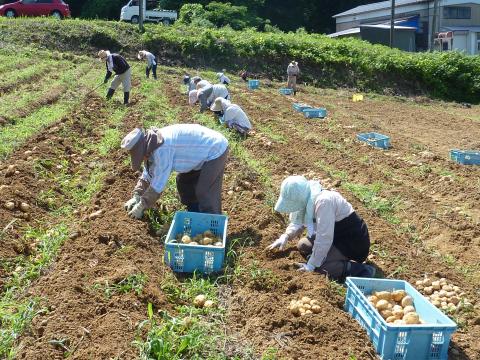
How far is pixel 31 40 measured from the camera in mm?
23953

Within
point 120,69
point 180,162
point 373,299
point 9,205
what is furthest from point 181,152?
point 120,69

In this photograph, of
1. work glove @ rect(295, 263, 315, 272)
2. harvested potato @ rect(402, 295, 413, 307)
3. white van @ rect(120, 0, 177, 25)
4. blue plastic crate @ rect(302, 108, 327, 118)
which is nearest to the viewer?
harvested potato @ rect(402, 295, 413, 307)

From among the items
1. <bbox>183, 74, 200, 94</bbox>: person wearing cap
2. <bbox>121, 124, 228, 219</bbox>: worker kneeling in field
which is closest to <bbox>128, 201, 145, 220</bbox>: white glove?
Answer: <bbox>121, 124, 228, 219</bbox>: worker kneeling in field

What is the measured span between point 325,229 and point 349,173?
4719 mm

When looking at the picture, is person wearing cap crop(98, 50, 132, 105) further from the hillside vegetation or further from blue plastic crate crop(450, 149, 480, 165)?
the hillside vegetation

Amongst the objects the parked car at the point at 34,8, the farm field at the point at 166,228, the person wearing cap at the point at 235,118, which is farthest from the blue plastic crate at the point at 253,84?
the parked car at the point at 34,8

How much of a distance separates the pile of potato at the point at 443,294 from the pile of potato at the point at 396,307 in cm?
54

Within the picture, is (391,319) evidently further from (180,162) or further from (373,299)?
(180,162)

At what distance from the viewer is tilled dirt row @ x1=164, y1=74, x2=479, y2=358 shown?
5355 millimetres

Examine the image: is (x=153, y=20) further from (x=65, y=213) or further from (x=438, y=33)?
(x=65, y=213)

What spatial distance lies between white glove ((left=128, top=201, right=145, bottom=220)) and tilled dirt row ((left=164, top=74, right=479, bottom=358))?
1230 millimetres

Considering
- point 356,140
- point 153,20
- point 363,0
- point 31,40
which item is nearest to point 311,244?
point 356,140

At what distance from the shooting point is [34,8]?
98.0 feet

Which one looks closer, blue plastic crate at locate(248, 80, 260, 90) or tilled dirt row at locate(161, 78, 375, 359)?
tilled dirt row at locate(161, 78, 375, 359)
